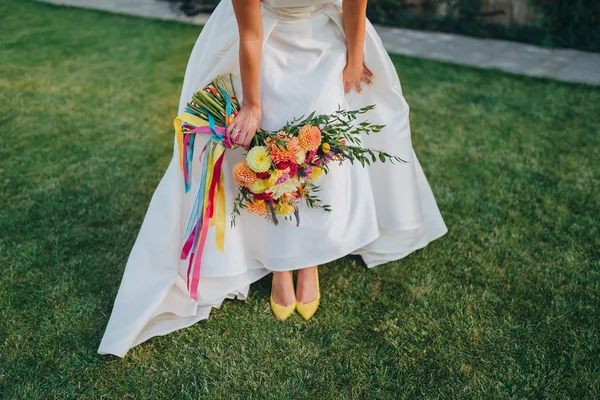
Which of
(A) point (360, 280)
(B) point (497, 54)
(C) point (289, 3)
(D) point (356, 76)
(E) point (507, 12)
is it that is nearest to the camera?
(C) point (289, 3)

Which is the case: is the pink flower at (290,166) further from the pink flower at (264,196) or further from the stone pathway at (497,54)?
the stone pathway at (497,54)

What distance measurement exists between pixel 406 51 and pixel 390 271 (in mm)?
4174

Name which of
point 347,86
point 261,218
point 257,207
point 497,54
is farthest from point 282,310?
point 497,54

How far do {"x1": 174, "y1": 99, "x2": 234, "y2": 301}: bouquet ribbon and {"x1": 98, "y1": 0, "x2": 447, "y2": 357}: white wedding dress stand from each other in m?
0.10

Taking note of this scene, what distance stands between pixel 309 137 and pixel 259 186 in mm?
302

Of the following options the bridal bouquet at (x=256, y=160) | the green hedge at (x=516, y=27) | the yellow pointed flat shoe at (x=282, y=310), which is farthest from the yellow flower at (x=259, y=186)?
A: the green hedge at (x=516, y=27)

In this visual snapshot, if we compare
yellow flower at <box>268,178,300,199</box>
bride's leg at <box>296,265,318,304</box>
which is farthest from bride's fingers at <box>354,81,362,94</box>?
bride's leg at <box>296,265,318,304</box>

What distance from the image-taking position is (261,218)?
2.61 metres

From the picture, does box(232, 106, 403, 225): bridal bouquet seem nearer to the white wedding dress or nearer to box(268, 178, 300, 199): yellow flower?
box(268, 178, 300, 199): yellow flower

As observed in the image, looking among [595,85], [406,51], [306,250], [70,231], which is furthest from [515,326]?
[406,51]

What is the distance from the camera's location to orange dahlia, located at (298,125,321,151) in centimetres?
221

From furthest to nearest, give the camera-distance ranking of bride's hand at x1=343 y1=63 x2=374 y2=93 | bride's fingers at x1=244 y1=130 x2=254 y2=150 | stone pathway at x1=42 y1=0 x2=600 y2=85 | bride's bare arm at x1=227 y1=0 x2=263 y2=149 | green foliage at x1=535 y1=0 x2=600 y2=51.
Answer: green foliage at x1=535 y1=0 x2=600 y2=51, stone pathway at x1=42 y1=0 x2=600 y2=85, bride's hand at x1=343 y1=63 x2=374 y2=93, bride's fingers at x1=244 y1=130 x2=254 y2=150, bride's bare arm at x1=227 y1=0 x2=263 y2=149

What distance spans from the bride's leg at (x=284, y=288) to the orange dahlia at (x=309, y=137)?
73cm

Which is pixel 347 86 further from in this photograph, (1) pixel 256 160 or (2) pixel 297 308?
(2) pixel 297 308
